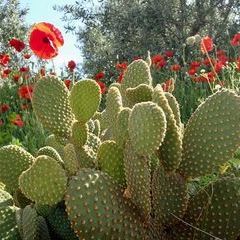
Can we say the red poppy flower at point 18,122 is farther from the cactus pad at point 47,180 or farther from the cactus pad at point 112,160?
the cactus pad at point 47,180

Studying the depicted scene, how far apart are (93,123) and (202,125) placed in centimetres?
64

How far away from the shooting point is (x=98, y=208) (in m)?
1.50

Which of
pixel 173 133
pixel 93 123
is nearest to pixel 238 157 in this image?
pixel 93 123

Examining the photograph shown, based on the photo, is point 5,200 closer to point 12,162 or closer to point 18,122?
point 12,162

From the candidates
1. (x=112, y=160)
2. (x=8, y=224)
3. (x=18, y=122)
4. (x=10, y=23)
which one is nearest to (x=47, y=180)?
(x=112, y=160)

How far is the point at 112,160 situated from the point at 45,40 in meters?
1.51

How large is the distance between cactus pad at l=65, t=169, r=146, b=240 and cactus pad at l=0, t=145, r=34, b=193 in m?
0.48

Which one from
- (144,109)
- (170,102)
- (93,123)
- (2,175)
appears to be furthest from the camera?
(93,123)

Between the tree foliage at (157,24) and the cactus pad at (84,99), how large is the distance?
31.3ft

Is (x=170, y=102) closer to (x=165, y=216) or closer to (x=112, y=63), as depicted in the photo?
(x=165, y=216)

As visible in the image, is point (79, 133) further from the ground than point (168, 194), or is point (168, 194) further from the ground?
point (79, 133)

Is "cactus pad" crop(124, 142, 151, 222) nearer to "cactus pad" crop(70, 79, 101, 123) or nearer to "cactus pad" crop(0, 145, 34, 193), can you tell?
"cactus pad" crop(70, 79, 101, 123)

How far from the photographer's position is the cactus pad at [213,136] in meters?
1.67

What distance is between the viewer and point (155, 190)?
5.49 feet
